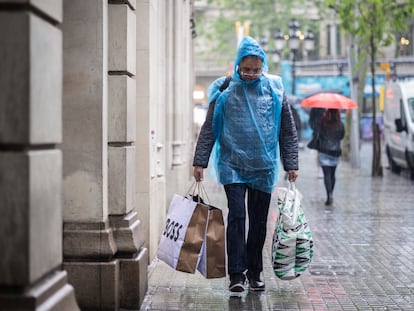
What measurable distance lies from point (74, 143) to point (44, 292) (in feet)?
7.65

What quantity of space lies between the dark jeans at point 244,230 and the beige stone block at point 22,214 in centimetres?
347

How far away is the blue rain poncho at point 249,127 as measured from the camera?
7.82m

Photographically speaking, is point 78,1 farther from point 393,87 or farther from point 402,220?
point 393,87

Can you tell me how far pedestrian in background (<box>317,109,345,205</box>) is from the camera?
16.5 metres

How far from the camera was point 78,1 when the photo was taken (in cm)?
671

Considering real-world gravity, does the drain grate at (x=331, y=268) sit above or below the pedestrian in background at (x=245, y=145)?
below

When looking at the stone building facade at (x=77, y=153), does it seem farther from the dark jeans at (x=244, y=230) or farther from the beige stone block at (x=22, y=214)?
the dark jeans at (x=244, y=230)

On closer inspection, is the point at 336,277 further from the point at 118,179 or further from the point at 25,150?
the point at 25,150

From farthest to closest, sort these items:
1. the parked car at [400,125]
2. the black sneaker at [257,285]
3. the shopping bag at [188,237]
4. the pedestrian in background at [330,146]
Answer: the parked car at [400,125] < the pedestrian in background at [330,146] < the black sneaker at [257,285] < the shopping bag at [188,237]

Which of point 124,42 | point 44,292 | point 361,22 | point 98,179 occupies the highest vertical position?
point 361,22

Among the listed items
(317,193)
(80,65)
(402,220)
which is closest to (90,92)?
(80,65)

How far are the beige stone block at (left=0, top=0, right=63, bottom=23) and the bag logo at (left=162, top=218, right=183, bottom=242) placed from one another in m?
3.14

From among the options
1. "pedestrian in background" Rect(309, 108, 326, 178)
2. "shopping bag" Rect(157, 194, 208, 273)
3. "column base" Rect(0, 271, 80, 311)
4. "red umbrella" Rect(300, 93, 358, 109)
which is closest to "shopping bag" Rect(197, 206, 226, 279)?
"shopping bag" Rect(157, 194, 208, 273)

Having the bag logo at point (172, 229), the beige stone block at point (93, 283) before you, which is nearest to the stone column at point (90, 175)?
the beige stone block at point (93, 283)
